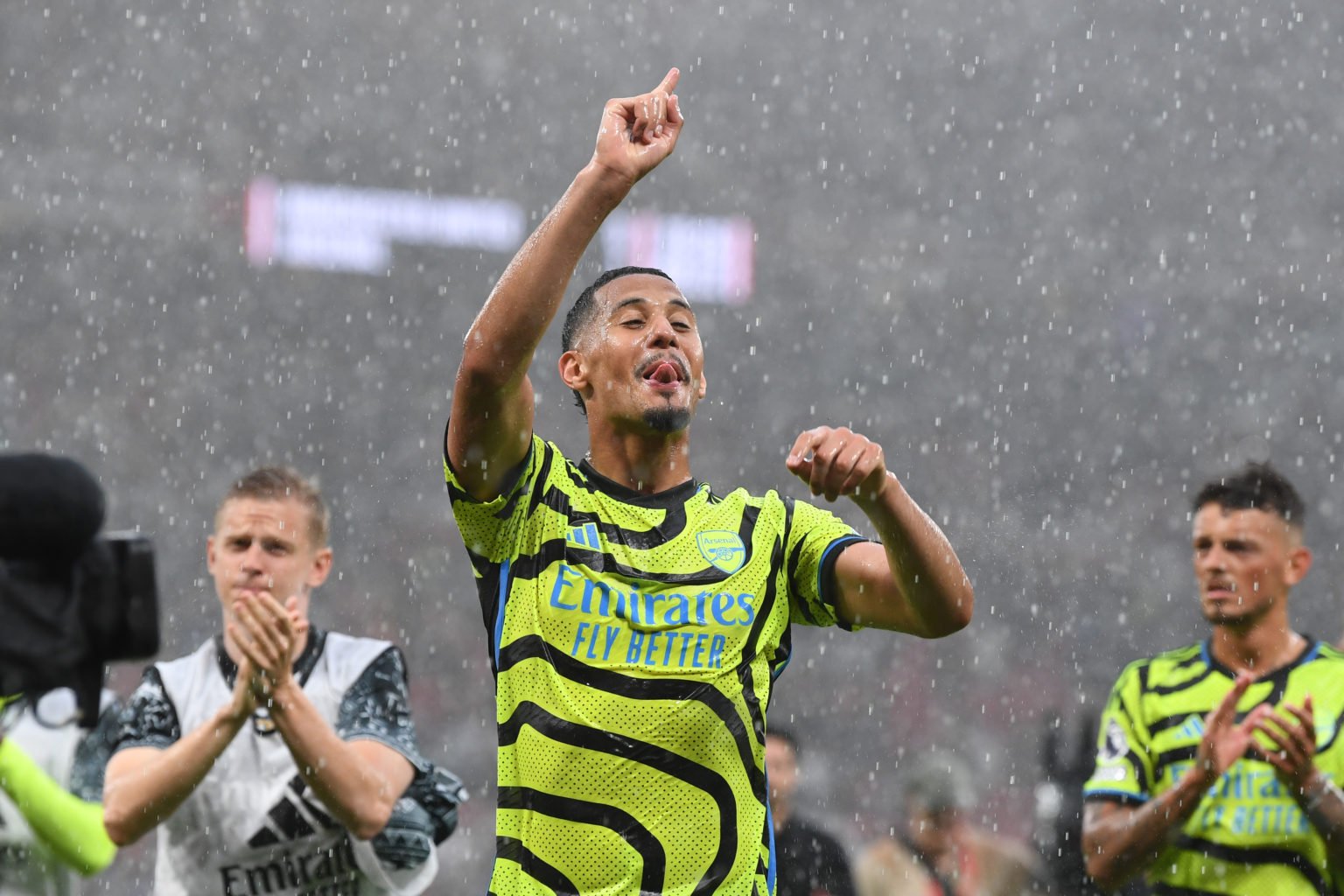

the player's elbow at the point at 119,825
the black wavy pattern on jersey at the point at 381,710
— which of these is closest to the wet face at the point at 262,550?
the black wavy pattern on jersey at the point at 381,710

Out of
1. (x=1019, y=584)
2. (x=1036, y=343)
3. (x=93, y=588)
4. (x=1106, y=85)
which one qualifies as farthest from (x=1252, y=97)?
(x=93, y=588)

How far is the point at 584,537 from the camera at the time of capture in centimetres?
310

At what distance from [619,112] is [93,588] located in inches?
62.8

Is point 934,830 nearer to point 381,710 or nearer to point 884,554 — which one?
point 381,710

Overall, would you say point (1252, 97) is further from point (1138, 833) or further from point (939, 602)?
point (939, 602)

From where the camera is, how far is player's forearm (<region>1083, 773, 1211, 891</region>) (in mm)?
4277

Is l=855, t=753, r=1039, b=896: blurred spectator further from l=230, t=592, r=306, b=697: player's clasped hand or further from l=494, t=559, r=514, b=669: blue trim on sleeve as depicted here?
l=494, t=559, r=514, b=669: blue trim on sleeve

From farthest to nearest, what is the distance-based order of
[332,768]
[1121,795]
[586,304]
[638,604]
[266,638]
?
→ [1121,795] → [332,768] → [266,638] → [586,304] → [638,604]

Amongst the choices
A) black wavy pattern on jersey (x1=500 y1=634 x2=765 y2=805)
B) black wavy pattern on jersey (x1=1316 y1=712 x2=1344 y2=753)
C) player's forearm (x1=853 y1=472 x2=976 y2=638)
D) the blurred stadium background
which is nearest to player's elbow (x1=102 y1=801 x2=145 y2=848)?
black wavy pattern on jersey (x1=500 y1=634 x2=765 y2=805)

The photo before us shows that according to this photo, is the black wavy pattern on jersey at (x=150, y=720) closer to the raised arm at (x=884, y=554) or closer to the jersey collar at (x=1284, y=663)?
the raised arm at (x=884, y=554)

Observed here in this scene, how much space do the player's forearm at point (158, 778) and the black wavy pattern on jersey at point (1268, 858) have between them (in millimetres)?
2569

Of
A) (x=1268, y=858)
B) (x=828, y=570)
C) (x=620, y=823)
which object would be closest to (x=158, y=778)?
(x=620, y=823)

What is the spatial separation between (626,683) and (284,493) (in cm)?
166

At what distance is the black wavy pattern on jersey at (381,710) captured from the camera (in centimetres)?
403
